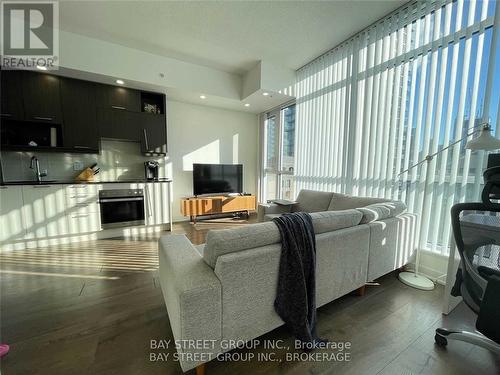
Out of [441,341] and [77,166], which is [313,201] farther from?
[77,166]

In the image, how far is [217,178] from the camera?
4.68 meters

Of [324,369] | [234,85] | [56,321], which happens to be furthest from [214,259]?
[234,85]

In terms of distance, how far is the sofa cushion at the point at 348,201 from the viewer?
2.58m

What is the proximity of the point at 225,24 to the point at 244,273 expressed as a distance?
3.09 meters

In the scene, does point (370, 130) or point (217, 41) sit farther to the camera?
point (217, 41)

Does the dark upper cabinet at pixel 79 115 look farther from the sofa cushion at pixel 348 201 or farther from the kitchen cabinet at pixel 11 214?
the sofa cushion at pixel 348 201

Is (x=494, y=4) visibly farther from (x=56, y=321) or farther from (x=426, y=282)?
(x=56, y=321)

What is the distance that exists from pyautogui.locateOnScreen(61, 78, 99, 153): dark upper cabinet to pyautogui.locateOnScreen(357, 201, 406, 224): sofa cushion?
13.6 feet

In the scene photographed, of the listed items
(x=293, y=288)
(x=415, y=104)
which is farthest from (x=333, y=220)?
(x=415, y=104)

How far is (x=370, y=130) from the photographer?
9.29 ft

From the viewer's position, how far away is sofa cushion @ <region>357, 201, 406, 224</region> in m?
1.87

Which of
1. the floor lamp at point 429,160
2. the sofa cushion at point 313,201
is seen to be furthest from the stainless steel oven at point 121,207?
the floor lamp at point 429,160

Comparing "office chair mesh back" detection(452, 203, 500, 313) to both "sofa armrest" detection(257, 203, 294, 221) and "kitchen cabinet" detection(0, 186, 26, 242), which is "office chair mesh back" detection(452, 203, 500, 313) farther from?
"kitchen cabinet" detection(0, 186, 26, 242)

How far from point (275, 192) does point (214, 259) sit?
3983mm
